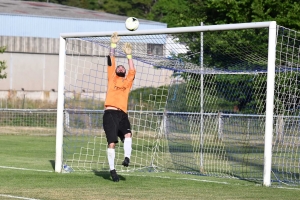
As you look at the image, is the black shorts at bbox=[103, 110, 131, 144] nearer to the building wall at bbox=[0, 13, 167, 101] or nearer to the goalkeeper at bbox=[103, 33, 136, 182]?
the goalkeeper at bbox=[103, 33, 136, 182]

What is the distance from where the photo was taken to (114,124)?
42.6 ft

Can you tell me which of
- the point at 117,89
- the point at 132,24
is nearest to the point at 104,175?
the point at 117,89

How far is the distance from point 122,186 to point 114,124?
1.26 m

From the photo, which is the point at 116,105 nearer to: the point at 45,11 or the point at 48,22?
the point at 48,22

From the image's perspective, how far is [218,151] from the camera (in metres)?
19.1

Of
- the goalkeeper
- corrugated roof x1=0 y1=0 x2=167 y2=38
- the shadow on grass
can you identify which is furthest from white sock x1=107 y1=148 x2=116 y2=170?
corrugated roof x1=0 y1=0 x2=167 y2=38

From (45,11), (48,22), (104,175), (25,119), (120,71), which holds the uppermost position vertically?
(45,11)

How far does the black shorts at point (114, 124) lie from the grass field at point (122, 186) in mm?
843

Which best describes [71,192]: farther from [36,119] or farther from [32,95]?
[32,95]

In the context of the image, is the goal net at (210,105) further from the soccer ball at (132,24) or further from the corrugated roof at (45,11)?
the corrugated roof at (45,11)

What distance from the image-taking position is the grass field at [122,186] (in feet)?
36.5

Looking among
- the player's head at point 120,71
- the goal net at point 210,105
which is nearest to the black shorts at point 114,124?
the player's head at point 120,71

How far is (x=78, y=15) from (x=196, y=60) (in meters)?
41.5

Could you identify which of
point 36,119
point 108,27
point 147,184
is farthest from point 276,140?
point 108,27
